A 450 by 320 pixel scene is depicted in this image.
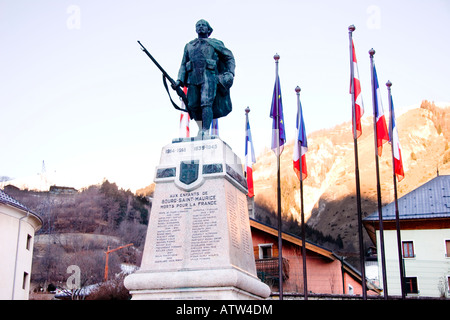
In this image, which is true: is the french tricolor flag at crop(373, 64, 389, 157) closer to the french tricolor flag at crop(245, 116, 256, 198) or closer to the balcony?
the french tricolor flag at crop(245, 116, 256, 198)

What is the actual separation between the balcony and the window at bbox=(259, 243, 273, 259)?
161 cm

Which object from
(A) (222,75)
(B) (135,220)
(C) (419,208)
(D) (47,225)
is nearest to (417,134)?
(B) (135,220)

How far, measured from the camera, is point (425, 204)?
4169 cm

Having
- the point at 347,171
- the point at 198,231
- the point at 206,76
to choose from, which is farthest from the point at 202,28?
the point at 347,171

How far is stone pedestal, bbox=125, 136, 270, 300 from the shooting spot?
10.5m

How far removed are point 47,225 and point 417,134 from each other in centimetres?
10252

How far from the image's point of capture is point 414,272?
129 feet

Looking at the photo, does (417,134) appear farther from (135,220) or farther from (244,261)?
(244,261)

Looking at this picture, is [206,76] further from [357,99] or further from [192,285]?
[357,99]

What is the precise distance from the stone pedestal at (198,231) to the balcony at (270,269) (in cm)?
1855

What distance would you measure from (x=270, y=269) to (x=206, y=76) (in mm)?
19984

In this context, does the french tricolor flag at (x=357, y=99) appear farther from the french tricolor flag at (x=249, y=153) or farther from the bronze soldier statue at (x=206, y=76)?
the bronze soldier statue at (x=206, y=76)

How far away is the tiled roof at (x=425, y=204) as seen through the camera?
4069 centimetres
